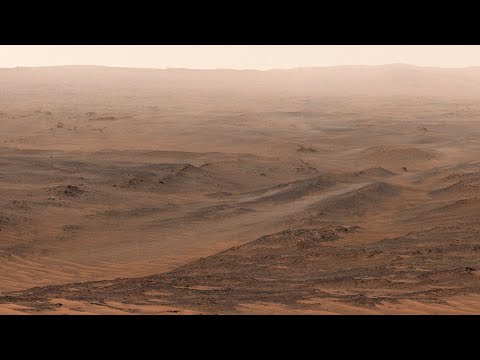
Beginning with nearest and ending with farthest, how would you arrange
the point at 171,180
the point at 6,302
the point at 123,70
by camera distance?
the point at 6,302 → the point at 171,180 → the point at 123,70

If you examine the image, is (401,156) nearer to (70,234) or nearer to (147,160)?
(147,160)

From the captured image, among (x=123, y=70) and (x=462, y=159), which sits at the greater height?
(x=123, y=70)

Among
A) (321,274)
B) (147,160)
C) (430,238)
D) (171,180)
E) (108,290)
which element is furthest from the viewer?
(147,160)

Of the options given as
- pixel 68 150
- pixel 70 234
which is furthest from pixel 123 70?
pixel 70 234

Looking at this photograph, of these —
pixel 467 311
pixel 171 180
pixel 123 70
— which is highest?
pixel 123 70

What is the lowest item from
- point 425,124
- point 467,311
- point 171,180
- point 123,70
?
point 467,311

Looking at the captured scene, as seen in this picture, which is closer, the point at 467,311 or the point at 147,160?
the point at 467,311

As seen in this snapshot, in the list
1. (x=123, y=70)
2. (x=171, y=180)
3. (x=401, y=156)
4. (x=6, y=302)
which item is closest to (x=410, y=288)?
(x=6, y=302)

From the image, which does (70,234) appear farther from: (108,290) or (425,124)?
→ (425,124)

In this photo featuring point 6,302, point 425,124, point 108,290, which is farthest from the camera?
point 425,124
